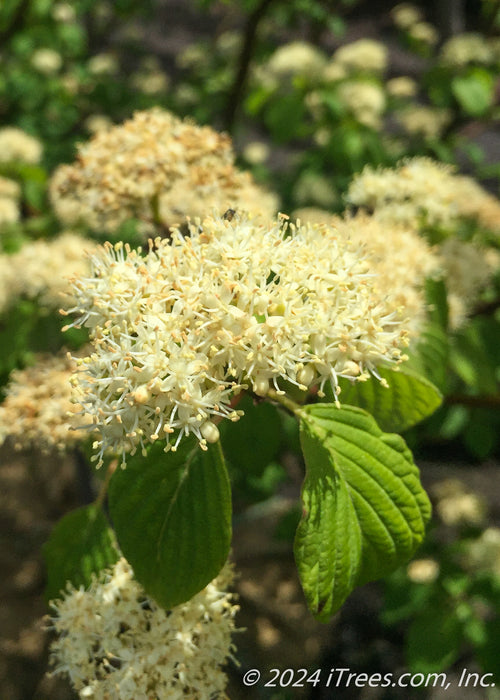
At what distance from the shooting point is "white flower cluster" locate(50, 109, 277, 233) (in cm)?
142

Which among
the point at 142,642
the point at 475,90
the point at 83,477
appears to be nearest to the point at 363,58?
Result: the point at 475,90

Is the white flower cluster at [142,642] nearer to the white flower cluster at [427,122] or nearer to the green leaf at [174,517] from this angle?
the green leaf at [174,517]

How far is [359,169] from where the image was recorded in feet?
9.77

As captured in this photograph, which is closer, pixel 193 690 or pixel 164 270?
pixel 164 270

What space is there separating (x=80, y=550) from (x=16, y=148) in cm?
225

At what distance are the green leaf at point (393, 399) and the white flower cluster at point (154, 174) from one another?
22.2 inches

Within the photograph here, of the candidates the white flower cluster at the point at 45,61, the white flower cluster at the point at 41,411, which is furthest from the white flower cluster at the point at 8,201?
the white flower cluster at the point at 45,61

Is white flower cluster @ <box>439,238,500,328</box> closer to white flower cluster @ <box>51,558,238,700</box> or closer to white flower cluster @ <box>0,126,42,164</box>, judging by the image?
white flower cluster @ <box>51,558,238,700</box>

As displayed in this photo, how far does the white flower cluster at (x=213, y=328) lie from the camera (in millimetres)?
897

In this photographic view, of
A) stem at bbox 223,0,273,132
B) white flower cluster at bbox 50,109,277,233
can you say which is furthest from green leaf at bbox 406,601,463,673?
stem at bbox 223,0,273,132

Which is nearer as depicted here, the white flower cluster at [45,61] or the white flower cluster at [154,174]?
the white flower cluster at [154,174]

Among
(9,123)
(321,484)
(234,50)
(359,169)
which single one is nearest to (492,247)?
(359,169)

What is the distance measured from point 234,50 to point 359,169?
1.77m

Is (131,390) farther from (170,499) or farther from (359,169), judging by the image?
(359,169)
